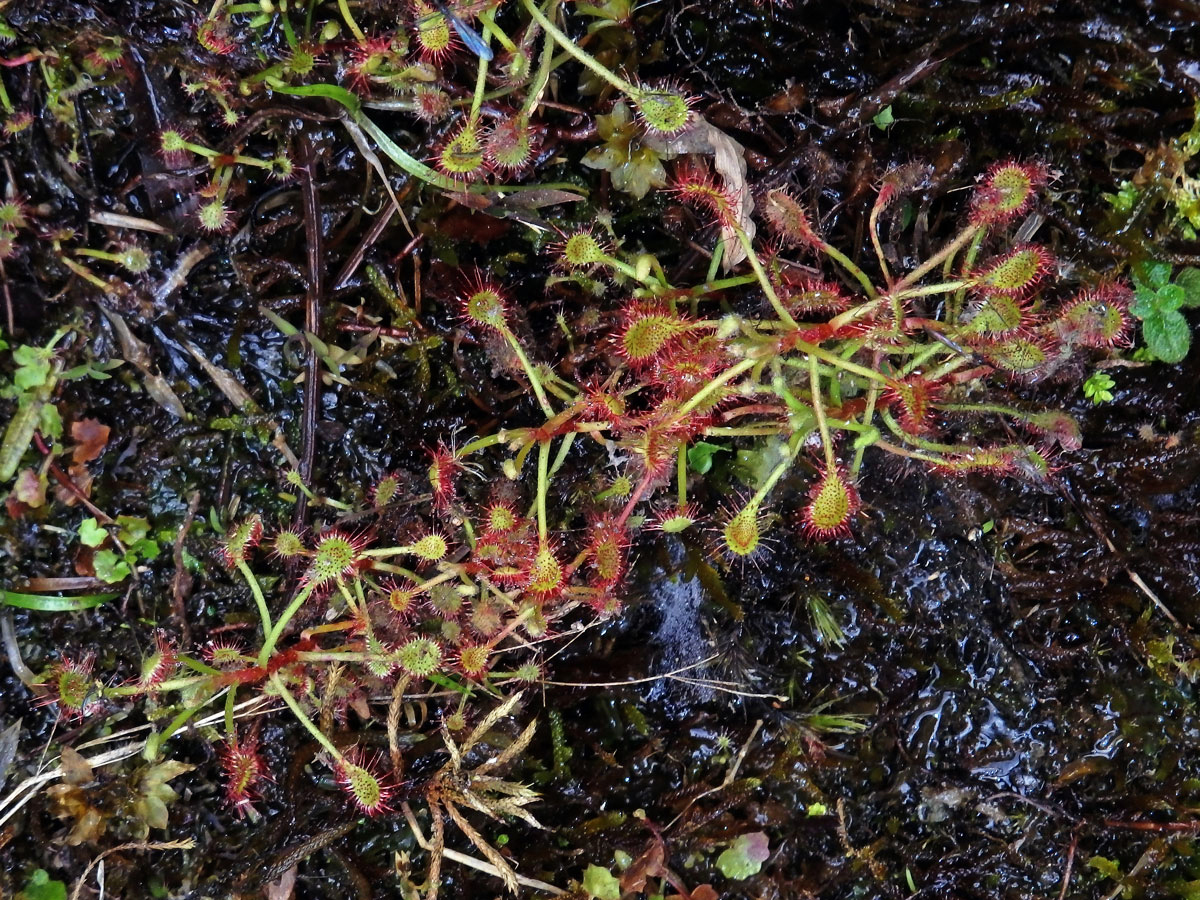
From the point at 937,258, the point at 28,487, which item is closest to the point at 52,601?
the point at 28,487

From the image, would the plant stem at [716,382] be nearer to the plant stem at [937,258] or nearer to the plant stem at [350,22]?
the plant stem at [937,258]

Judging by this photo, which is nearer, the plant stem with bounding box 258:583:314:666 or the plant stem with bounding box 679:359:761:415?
the plant stem with bounding box 679:359:761:415

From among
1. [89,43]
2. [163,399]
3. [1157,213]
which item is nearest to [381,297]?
[163,399]

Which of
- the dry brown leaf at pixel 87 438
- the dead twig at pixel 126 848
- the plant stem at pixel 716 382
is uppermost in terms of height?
the plant stem at pixel 716 382

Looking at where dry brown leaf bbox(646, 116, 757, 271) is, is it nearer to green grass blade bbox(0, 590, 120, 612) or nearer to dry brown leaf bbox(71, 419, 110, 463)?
dry brown leaf bbox(71, 419, 110, 463)

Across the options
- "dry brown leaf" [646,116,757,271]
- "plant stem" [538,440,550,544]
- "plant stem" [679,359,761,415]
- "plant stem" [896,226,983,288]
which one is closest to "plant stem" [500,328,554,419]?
"plant stem" [538,440,550,544]

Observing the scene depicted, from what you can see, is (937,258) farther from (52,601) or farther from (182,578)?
(52,601)

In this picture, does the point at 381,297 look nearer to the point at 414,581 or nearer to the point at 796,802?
the point at 414,581

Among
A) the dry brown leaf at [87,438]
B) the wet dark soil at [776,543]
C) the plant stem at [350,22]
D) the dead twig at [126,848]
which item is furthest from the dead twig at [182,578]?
the plant stem at [350,22]
